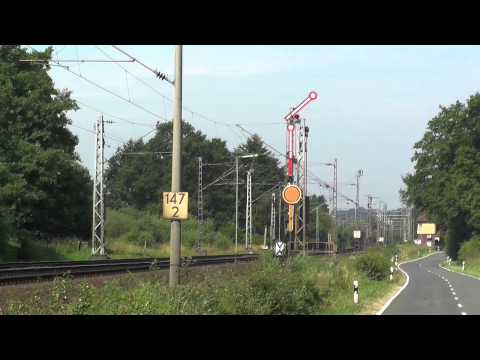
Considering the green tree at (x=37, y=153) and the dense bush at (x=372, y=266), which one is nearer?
the dense bush at (x=372, y=266)

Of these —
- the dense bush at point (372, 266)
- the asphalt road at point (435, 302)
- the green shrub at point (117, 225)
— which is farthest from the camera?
the green shrub at point (117, 225)

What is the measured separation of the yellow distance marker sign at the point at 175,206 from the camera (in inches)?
721

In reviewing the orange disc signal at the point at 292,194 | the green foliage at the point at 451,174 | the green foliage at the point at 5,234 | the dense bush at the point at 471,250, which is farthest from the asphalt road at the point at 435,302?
the green foliage at the point at 451,174

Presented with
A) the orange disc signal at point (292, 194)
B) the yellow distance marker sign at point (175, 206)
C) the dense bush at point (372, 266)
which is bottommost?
the dense bush at point (372, 266)

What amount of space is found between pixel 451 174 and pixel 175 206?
69.7m

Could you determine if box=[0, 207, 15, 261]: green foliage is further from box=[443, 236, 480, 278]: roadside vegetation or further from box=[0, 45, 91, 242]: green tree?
box=[443, 236, 480, 278]: roadside vegetation

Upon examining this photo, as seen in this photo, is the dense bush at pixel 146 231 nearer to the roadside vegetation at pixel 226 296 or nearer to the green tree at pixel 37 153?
the green tree at pixel 37 153

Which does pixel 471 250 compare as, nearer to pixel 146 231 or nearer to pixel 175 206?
pixel 146 231

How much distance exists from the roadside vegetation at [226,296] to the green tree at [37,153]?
27.6 meters

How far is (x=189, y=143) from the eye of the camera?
4370 inches

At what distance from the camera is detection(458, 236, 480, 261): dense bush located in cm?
7788
